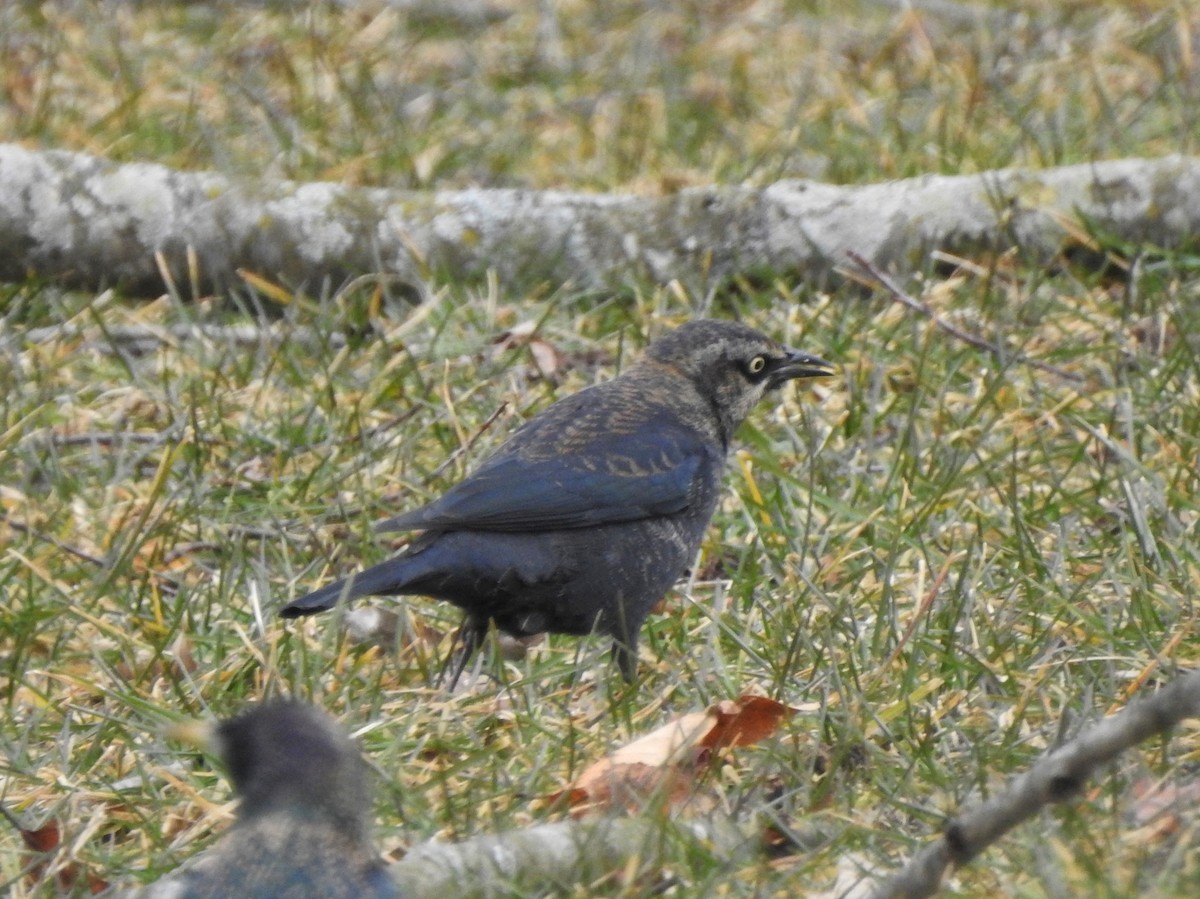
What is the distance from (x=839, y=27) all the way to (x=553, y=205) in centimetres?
338

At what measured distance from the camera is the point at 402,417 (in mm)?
5777

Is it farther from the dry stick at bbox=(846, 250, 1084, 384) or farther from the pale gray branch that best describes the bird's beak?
the pale gray branch

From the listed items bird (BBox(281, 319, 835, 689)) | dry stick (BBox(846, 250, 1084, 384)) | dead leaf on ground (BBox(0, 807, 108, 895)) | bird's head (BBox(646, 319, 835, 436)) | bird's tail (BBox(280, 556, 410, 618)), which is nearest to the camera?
dead leaf on ground (BBox(0, 807, 108, 895))

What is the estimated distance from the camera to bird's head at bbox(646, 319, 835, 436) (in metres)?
5.48

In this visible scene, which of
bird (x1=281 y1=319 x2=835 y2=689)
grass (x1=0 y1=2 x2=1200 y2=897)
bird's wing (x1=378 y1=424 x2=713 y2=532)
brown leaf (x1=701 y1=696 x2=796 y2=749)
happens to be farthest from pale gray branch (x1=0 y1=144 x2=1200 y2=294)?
brown leaf (x1=701 y1=696 x2=796 y2=749)

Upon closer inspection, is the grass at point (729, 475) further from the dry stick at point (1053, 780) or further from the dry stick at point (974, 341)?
the dry stick at point (1053, 780)

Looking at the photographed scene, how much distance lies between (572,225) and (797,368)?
1532mm

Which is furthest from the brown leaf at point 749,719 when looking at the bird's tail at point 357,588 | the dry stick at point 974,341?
the dry stick at point 974,341

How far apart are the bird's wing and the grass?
0.29m

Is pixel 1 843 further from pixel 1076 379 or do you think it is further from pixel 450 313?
pixel 1076 379

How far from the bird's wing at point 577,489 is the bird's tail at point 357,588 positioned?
0.15 m

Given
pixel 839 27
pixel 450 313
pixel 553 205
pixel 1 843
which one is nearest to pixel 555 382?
pixel 450 313

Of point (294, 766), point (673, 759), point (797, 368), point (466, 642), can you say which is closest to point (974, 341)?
point (797, 368)

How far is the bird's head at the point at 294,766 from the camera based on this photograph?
2836 mm
